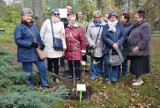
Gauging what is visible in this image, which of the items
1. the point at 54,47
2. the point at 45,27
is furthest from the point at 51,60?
the point at 45,27

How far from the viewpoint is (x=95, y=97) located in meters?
5.86

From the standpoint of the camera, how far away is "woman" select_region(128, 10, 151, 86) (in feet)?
20.7

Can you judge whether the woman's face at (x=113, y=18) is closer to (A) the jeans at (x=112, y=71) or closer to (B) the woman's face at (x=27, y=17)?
(A) the jeans at (x=112, y=71)

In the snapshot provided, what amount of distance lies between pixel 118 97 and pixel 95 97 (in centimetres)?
57

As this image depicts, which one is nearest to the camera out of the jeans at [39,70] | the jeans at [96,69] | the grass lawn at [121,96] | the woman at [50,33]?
the grass lawn at [121,96]

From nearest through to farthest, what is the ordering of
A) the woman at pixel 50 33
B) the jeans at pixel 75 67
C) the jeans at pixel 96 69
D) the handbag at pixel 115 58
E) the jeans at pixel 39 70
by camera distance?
1. the jeans at pixel 39 70
2. the woman at pixel 50 33
3. the handbag at pixel 115 58
4. the jeans at pixel 75 67
5. the jeans at pixel 96 69

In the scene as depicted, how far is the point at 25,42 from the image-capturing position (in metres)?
5.55

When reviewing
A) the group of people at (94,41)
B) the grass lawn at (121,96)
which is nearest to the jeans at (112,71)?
the group of people at (94,41)

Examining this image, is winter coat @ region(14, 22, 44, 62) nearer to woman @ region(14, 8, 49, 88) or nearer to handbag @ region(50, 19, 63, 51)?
woman @ region(14, 8, 49, 88)

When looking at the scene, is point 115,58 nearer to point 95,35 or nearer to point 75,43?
point 95,35

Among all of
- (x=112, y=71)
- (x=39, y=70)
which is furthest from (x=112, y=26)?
(x=39, y=70)

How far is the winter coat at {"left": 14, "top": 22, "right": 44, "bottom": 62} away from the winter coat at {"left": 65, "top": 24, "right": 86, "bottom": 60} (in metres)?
0.95

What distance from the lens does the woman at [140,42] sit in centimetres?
632

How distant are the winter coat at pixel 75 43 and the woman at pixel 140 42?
1.16 m
